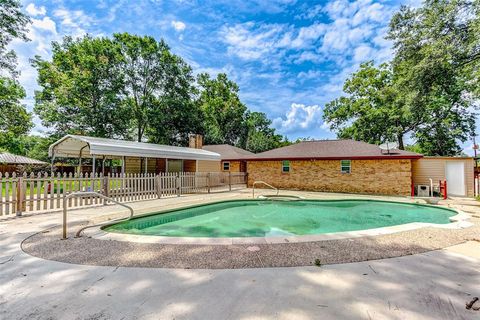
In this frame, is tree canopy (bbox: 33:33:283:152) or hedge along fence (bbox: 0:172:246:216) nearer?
hedge along fence (bbox: 0:172:246:216)

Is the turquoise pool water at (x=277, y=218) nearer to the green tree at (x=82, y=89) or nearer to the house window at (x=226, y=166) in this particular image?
the house window at (x=226, y=166)

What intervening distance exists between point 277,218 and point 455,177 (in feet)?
39.2

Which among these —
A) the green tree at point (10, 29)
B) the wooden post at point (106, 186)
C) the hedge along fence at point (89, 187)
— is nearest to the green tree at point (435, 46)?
the hedge along fence at point (89, 187)

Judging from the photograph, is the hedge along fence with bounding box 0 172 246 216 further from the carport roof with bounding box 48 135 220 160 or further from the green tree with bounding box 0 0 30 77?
the green tree with bounding box 0 0 30 77

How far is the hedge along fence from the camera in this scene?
698 cm

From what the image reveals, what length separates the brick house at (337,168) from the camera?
1355cm

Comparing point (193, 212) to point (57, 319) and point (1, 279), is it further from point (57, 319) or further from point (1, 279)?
point (57, 319)

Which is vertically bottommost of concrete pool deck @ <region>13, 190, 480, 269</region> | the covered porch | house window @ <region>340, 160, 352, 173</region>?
concrete pool deck @ <region>13, 190, 480, 269</region>

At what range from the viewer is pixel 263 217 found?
8930 millimetres

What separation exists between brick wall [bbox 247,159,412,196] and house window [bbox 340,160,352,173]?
0.17m

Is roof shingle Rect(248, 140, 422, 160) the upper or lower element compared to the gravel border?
upper

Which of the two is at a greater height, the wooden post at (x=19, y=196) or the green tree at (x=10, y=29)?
the green tree at (x=10, y=29)

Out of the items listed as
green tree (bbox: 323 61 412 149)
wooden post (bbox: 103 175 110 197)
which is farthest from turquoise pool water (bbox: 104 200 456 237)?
green tree (bbox: 323 61 412 149)

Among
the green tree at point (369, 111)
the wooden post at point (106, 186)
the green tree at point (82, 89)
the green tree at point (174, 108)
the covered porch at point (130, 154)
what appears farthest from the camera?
the green tree at point (174, 108)
